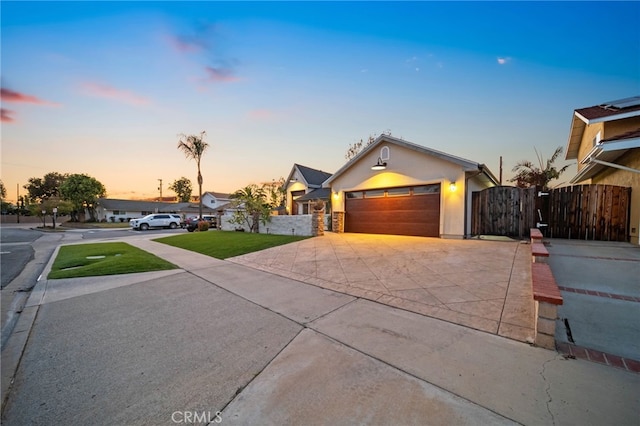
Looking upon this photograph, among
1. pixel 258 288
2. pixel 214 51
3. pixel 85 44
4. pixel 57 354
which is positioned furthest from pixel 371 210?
pixel 85 44

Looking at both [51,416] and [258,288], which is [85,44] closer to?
[258,288]

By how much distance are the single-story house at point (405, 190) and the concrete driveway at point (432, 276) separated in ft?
8.55

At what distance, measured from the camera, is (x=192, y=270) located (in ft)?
22.9

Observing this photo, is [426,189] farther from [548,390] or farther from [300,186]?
[300,186]

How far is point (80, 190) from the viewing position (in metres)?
41.3

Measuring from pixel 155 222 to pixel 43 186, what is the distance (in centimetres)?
5408

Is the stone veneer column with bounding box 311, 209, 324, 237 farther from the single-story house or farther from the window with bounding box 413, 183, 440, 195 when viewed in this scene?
the window with bounding box 413, 183, 440, 195

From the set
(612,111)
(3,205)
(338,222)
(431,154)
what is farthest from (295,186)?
(3,205)

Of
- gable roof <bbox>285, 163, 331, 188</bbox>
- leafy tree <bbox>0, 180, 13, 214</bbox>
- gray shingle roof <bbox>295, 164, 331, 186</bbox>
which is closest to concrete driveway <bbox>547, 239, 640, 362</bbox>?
gable roof <bbox>285, 163, 331, 188</bbox>

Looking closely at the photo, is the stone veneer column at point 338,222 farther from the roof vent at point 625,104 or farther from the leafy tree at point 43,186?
the leafy tree at point 43,186

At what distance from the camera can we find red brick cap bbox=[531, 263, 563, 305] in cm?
270

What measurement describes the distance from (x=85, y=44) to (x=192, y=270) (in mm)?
9014

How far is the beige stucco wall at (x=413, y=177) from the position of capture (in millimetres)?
10562

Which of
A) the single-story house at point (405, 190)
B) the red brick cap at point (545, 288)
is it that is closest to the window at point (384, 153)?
the single-story house at point (405, 190)
